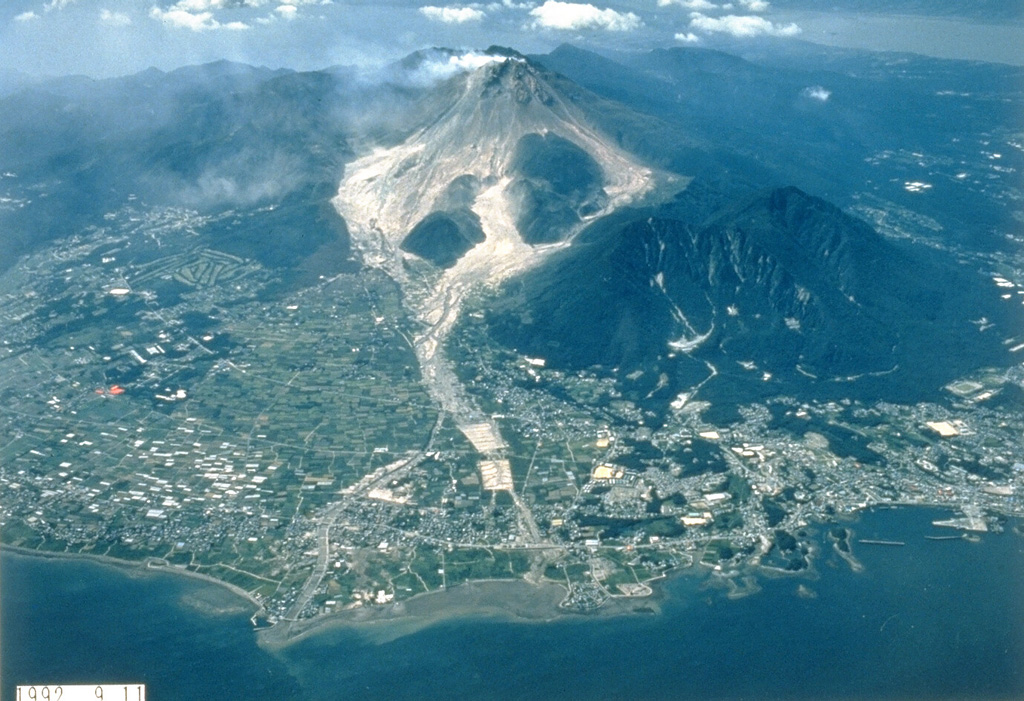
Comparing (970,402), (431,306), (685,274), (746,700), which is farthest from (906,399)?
(431,306)

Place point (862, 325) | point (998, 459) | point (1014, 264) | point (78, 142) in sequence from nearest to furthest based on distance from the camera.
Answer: point (998, 459) < point (862, 325) < point (1014, 264) < point (78, 142)

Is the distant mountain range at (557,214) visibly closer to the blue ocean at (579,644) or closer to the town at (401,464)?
the town at (401,464)

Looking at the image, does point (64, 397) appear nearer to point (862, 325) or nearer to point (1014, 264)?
point (862, 325)

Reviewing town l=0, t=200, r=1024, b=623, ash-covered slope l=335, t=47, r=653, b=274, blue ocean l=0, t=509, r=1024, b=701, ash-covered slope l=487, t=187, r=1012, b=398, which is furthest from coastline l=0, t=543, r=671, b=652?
ash-covered slope l=335, t=47, r=653, b=274

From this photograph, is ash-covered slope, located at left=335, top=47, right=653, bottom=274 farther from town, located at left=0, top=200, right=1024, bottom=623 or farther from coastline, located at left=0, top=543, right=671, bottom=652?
coastline, located at left=0, top=543, right=671, bottom=652

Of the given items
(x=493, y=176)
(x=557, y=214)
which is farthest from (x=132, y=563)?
(x=493, y=176)

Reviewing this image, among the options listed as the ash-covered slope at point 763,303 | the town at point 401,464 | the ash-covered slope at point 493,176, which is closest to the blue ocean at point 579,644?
the town at point 401,464
